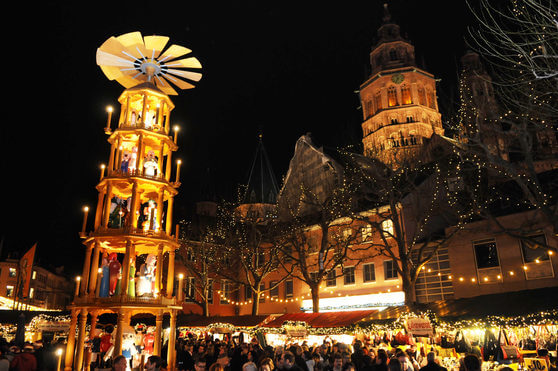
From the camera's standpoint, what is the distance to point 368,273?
31.5 meters

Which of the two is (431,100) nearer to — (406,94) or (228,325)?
(406,94)

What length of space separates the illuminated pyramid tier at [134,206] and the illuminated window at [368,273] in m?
19.7

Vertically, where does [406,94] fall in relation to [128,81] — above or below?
above

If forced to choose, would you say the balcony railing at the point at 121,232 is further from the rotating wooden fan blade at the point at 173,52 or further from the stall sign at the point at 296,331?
the stall sign at the point at 296,331

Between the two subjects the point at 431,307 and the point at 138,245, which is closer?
the point at 138,245

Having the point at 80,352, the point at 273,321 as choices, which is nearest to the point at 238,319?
the point at 273,321

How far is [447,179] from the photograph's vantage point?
2495cm

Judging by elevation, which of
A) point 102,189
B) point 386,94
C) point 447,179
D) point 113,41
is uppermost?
point 386,94

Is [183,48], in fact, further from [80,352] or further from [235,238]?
[235,238]

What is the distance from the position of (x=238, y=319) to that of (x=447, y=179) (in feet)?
54.8

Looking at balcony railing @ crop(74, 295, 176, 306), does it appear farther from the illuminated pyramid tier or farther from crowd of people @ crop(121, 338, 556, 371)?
crowd of people @ crop(121, 338, 556, 371)

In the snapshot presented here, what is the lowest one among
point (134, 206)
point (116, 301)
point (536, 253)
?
point (116, 301)

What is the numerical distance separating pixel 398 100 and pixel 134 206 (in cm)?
4366

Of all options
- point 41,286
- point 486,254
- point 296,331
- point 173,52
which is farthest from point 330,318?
point 41,286
